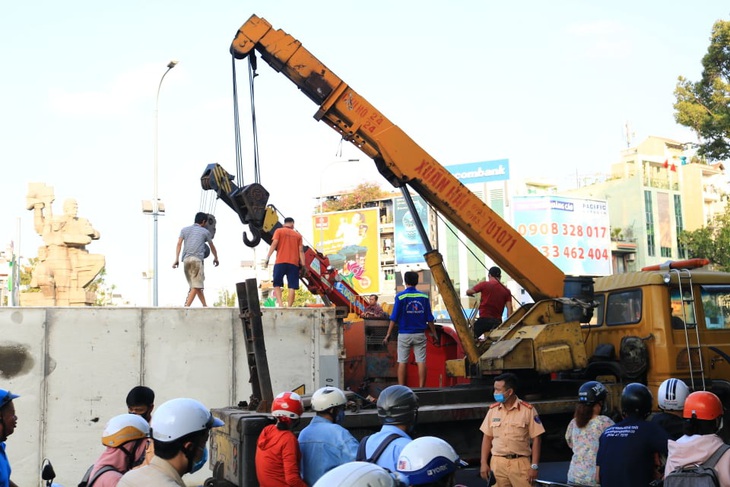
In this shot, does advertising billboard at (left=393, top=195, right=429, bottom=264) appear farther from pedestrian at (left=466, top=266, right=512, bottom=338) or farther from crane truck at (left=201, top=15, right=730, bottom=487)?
crane truck at (left=201, top=15, right=730, bottom=487)

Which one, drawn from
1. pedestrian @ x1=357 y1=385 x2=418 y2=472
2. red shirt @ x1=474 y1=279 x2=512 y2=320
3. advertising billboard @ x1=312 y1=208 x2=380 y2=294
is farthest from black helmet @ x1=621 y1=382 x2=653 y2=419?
advertising billboard @ x1=312 y1=208 x2=380 y2=294

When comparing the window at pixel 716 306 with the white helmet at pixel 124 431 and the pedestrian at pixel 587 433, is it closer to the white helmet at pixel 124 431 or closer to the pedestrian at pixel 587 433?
the pedestrian at pixel 587 433

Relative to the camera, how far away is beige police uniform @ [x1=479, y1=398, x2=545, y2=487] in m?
7.42

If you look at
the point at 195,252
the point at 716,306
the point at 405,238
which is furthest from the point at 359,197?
the point at 716,306

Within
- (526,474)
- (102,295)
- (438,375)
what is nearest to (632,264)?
(102,295)

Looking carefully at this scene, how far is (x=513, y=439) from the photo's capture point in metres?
7.46

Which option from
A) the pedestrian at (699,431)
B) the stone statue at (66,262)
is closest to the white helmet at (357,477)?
the pedestrian at (699,431)

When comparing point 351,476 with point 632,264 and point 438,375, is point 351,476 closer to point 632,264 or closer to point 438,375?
point 438,375

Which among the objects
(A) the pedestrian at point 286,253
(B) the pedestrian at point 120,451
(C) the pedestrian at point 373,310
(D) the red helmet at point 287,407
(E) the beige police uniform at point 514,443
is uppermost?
(A) the pedestrian at point 286,253

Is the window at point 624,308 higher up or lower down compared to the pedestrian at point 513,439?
higher up

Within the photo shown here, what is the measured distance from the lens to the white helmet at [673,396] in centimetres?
607

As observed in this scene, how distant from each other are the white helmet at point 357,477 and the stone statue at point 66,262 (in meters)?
20.8

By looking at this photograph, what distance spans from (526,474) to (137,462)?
138 inches

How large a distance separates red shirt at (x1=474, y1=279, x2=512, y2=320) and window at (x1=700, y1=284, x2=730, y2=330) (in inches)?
122
